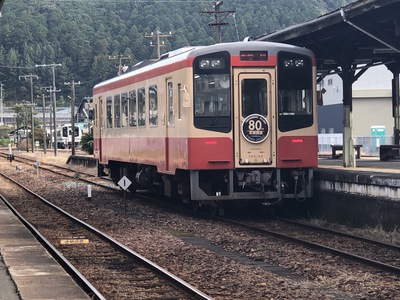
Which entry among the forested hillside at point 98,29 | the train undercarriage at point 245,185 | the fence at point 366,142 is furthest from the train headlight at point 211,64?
the forested hillside at point 98,29

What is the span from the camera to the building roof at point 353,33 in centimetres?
1711

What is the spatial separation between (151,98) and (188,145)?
307 cm

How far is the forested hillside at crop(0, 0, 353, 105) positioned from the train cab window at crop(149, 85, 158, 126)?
93.5 metres

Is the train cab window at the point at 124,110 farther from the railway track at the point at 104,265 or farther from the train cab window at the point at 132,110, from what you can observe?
the railway track at the point at 104,265

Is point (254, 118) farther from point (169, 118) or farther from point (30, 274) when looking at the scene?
point (30, 274)

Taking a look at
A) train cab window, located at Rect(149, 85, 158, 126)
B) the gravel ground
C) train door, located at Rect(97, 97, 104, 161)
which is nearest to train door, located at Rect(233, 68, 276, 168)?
the gravel ground

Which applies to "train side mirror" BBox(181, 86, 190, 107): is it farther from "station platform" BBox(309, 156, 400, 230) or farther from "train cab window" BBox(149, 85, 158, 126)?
"station platform" BBox(309, 156, 400, 230)

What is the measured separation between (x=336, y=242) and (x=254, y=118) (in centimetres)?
361

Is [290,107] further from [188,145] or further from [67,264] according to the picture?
[67,264]

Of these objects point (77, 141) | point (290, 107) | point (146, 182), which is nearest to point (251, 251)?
point (290, 107)

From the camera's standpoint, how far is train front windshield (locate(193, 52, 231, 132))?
51.8 feet

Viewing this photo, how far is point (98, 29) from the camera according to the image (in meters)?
156

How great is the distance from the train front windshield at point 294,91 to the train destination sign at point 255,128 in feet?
1.05

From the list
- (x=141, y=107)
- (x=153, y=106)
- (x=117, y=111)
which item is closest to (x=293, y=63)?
(x=153, y=106)
